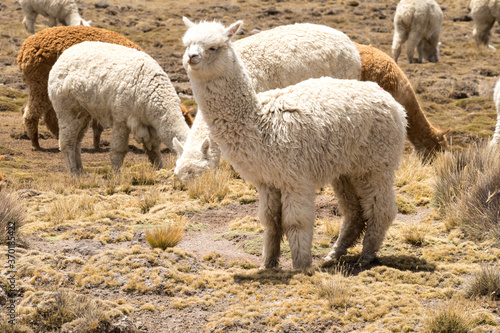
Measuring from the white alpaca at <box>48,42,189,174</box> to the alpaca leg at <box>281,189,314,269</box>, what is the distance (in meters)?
5.29

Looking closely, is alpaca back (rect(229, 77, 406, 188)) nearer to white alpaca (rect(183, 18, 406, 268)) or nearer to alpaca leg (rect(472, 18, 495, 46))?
white alpaca (rect(183, 18, 406, 268))

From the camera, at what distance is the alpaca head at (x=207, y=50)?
554 cm

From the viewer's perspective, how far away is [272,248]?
20.5ft

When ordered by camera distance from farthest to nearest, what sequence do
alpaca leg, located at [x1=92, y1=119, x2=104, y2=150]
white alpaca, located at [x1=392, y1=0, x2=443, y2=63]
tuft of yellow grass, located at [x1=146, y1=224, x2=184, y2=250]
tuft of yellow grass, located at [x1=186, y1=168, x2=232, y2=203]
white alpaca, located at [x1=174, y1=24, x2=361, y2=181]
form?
1. white alpaca, located at [x1=392, y1=0, x2=443, y2=63]
2. alpaca leg, located at [x1=92, y1=119, x2=104, y2=150]
3. white alpaca, located at [x1=174, y1=24, x2=361, y2=181]
4. tuft of yellow grass, located at [x1=186, y1=168, x2=232, y2=203]
5. tuft of yellow grass, located at [x1=146, y1=224, x2=184, y2=250]

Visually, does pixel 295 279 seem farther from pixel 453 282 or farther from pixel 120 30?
pixel 120 30

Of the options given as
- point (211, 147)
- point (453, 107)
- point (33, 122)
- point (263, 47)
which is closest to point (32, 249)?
point (211, 147)

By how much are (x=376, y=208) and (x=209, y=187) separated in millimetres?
3351

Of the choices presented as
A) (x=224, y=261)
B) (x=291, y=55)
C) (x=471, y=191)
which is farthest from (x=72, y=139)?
(x=471, y=191)

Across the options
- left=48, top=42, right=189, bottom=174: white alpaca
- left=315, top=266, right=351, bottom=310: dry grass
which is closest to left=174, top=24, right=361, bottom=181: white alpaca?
left=48, top=42, right=189, bottom=174: white alpaca

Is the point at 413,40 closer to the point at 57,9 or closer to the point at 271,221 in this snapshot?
the point at 57,9

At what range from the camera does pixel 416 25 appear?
26.1 m

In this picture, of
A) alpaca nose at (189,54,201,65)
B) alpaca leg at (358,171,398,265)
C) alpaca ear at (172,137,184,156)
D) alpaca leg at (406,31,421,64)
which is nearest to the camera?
alpaca nose at (189,54,201,65)

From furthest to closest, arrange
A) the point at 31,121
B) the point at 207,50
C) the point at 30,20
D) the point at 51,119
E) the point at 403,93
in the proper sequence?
the point at 30,20, the point at 31,121, the point at 51,119, the point at 403,93, the point at 207,50

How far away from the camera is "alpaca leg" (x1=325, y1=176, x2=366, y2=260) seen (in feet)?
21.6
